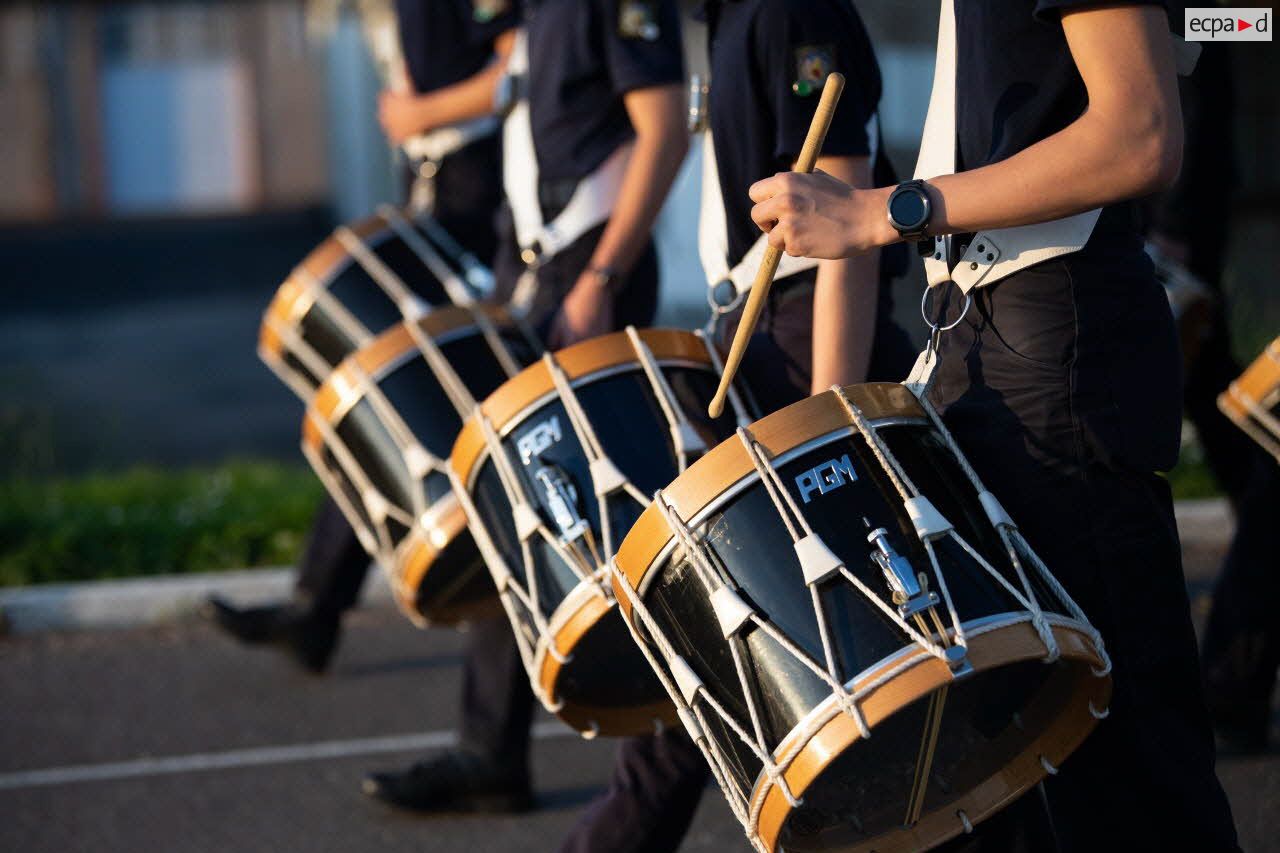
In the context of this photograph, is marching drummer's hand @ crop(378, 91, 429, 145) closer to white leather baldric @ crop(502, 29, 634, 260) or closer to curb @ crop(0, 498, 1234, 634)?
white leather baldric @ crop(502, 29, 634, 260)

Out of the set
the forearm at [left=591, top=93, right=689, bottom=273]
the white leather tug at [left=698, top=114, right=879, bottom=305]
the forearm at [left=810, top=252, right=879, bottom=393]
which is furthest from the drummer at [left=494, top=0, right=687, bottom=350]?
the forearm at [left=810, top=252, right=879, bottom=393]

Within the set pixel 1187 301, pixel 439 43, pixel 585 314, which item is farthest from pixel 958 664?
pixel 439 43

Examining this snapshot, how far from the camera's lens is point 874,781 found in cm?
219

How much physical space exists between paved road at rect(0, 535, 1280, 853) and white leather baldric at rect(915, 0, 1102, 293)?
67.4 inches

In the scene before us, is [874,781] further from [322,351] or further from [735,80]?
[322,351]

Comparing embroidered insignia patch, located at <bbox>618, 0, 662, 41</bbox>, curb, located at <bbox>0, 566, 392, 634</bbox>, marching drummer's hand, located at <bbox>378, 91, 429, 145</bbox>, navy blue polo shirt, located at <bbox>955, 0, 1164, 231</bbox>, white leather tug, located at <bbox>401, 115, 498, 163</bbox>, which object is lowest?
curb, located at <bbox>0, 566, 392, 634</bbox>

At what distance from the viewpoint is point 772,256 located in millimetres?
2135

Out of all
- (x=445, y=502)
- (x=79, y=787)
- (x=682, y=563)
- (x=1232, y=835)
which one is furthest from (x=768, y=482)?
(x=79, y=787)

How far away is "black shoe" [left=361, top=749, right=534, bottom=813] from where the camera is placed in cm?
370

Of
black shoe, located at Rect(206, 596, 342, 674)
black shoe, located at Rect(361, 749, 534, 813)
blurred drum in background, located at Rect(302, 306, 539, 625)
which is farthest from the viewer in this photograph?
black shoe, located at Rect(206, 596, 342, 674)

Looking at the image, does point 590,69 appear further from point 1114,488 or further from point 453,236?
point 1114,488

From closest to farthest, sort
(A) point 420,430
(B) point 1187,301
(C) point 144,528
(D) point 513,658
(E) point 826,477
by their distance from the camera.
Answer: (E) point 826,477 < (A) point 420,430 < (D) point 513,658 < (B) point 1187,301 < (C) point 144,528

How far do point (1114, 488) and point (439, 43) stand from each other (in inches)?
108

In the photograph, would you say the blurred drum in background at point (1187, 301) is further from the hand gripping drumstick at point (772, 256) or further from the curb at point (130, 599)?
the curb at point (130, 599)
